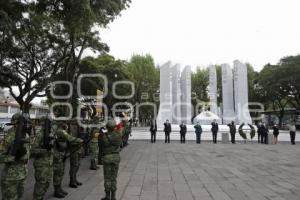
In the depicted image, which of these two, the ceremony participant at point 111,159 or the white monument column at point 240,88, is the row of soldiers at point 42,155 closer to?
the ceremony participant at point 111,159

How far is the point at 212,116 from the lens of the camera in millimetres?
31828

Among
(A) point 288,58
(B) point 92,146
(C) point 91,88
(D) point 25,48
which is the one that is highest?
(A) point 288,58

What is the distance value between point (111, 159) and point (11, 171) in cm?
186

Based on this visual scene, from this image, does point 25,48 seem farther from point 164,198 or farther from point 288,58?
point 288,58

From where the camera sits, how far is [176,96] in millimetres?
33938

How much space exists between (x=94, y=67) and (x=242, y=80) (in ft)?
54.0

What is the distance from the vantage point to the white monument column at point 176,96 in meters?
33.5

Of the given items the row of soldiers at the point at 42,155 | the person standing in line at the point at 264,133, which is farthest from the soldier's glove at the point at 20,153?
the person standing in line at the point at 264,133

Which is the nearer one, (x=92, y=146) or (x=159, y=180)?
(x=159, y=180)

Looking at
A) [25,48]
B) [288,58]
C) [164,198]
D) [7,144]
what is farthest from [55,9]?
[288,58]

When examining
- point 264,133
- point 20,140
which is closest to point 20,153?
point 20,140

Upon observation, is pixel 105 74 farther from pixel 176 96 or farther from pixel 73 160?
pixel 73 160

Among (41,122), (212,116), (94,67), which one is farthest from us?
(212,116)

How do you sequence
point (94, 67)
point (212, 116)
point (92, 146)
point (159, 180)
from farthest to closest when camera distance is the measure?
point (212, 116)
point (94, 67)
point (92, 146)
point (159, 180)
